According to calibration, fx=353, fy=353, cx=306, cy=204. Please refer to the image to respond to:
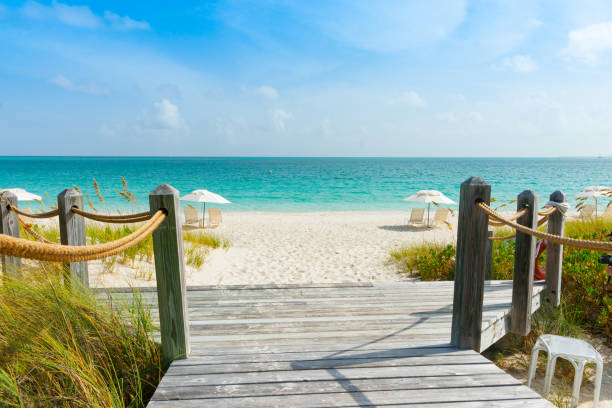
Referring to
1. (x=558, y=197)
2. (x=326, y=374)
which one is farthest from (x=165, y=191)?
(x=558, y=197)

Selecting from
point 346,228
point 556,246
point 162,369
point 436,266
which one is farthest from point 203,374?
point 346,228

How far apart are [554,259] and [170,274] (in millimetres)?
4011

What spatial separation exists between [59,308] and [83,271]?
4.52ft

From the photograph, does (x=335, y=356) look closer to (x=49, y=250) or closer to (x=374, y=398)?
(x=374, y=398)

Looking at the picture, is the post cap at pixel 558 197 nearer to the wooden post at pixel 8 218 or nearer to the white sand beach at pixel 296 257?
the white sand beach at pixel 296 257

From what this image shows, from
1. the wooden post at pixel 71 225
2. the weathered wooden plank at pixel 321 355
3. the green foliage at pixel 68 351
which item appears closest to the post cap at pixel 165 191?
the green foliage at pixel 68 351

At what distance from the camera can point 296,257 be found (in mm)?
8992

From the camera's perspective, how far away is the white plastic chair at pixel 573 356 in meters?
2.73

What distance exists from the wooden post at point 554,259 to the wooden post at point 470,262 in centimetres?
178

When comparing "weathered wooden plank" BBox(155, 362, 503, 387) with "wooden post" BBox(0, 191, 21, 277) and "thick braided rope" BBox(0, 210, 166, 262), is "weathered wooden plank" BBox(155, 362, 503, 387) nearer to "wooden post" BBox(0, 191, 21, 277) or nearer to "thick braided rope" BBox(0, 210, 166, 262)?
"thick braided rope" BBox(0, 210, 166, 262)

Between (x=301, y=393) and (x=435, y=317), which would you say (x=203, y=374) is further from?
(x=435, y=317)

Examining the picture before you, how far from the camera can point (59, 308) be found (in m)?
2.25

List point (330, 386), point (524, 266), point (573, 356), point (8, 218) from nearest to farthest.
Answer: point (330, 386) < point (573, 356) < point (524, 266) < point (8, 218)

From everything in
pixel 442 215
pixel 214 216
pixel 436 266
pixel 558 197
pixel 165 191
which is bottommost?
pixel 214 216
